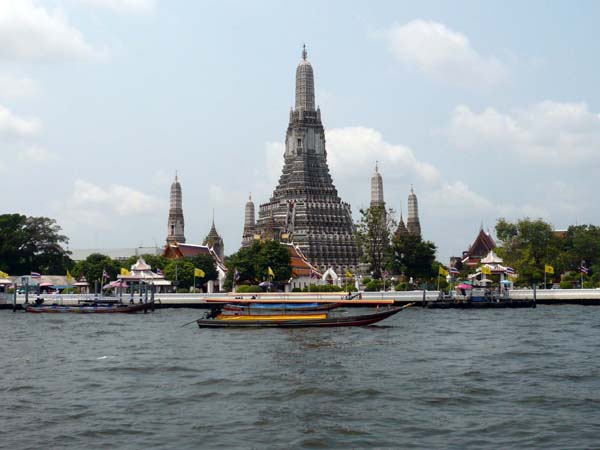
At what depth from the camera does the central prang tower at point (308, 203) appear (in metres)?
126

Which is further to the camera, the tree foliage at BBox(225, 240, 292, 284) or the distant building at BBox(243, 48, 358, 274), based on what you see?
the distant building at BBox(243, 48, 358, 274)

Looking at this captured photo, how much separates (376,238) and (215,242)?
6399 centimetres

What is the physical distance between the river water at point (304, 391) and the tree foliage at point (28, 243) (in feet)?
201

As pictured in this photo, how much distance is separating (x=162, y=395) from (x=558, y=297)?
195 feet

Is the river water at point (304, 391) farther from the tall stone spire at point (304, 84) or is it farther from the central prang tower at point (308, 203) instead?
the tall stone spire at point (304, 84)

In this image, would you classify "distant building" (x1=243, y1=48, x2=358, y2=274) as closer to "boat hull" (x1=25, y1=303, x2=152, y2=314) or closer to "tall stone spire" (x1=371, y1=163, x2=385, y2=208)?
"tall stone spire" (x1=371, y1=163, x2=385, y2=208)

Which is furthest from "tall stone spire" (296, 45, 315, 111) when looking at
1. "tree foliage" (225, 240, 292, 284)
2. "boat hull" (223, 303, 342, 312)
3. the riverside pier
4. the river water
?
the river water

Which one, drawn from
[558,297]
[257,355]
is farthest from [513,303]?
[257,355]

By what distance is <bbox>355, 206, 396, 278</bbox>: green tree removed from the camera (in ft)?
308

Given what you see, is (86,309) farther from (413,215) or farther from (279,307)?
(413,215)

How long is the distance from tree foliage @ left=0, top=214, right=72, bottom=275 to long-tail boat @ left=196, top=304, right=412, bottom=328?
5984 centimetres

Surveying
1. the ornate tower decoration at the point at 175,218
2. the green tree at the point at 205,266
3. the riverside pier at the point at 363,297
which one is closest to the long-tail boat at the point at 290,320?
the riverside pier at the point at 363,297

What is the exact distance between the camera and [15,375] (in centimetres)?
Result: 2906

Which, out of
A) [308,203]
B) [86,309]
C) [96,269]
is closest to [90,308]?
[86,309]
